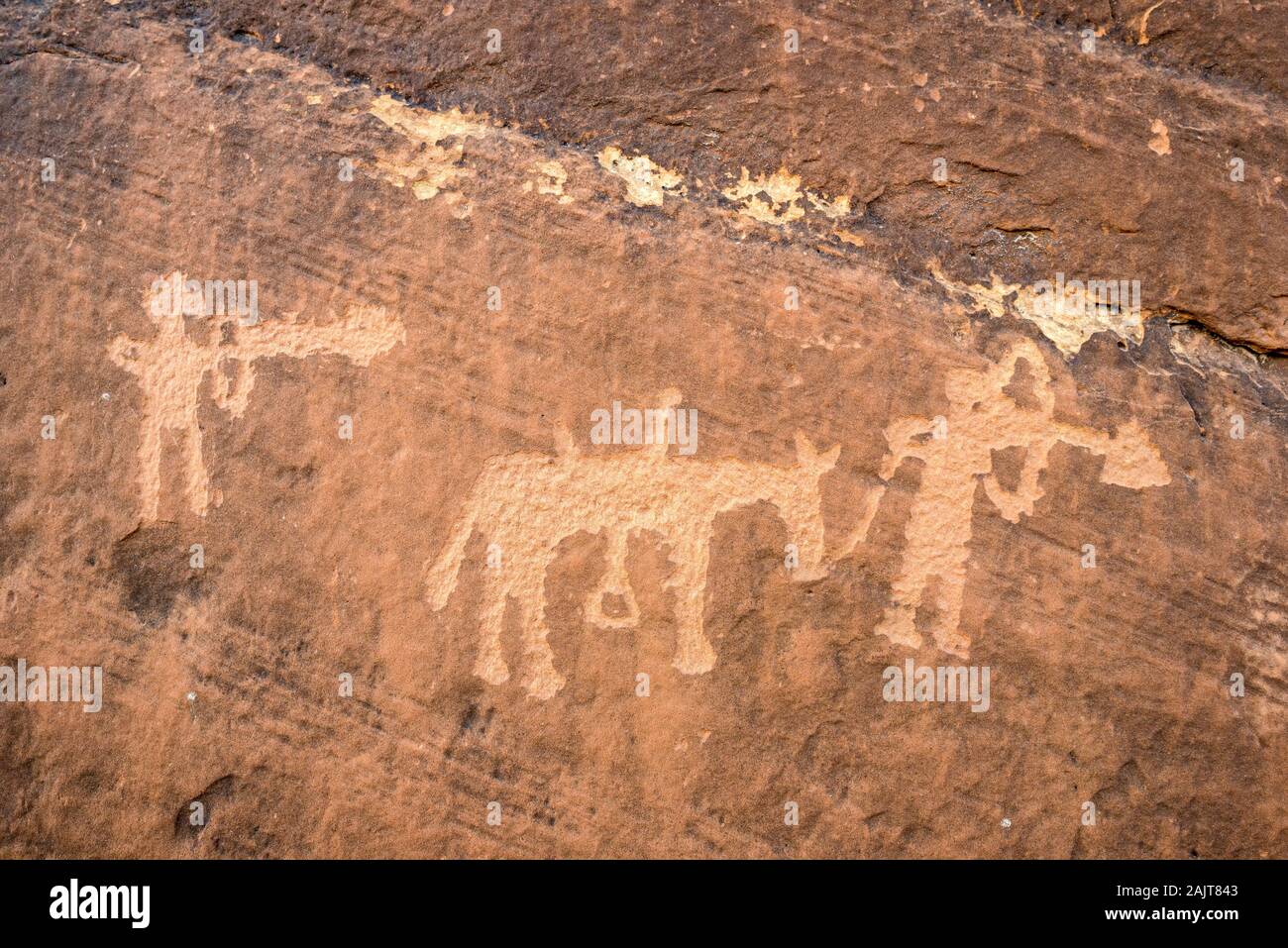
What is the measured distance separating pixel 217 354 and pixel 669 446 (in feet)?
4.46

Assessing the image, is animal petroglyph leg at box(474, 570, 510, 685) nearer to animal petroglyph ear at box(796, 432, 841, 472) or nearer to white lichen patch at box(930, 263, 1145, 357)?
animal petroglyph ear at box(796, 432, 841, 472)

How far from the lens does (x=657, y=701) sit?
2732mm

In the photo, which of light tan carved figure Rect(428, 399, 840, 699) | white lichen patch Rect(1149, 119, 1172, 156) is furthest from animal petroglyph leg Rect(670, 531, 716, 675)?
white lichen patch Rect(1149, 119, 1172, 156)

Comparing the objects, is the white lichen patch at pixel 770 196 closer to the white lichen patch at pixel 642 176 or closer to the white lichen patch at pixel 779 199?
the white lichen patch at pixel 779 199

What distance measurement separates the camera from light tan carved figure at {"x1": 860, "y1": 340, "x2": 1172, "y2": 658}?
109 inches

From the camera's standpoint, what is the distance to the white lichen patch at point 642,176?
290 centimetres

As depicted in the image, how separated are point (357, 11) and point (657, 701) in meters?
2.30

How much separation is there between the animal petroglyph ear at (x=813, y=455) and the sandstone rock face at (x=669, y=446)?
5 centimetres

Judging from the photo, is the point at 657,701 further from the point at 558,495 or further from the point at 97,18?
the point at 97,18

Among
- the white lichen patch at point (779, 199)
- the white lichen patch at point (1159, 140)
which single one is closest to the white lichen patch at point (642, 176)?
the white lichen patch at point (779, 199)

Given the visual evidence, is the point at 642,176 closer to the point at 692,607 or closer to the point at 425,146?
the point at 425,146

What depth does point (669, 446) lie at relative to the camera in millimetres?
2787
